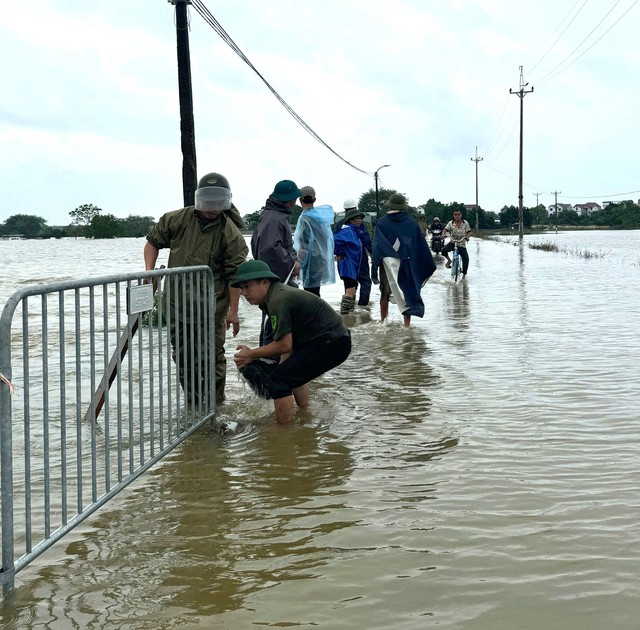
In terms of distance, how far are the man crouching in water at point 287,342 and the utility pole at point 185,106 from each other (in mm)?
8799

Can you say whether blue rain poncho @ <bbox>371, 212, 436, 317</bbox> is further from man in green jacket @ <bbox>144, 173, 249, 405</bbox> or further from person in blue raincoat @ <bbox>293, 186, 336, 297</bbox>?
man in green jacket @ <bbox>144, 173, 249, 405</bbox>

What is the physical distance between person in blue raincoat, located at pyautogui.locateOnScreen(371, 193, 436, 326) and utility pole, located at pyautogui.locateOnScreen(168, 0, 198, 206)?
12.6ft

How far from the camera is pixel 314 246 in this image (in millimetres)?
11172

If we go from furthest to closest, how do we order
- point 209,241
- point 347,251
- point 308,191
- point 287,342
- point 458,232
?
point 458,232, point 347,251, point 308,191, point 209,241, point 287,342

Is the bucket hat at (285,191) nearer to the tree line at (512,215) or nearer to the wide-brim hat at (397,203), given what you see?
the wide-brim hat at (397,203)

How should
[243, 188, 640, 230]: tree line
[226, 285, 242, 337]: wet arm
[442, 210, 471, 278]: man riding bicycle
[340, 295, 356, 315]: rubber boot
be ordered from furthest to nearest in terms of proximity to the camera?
1. [243, 188, 640, 230]: tree line
2. [442, 210, 471, 278]: man riding bicycle
3. [340, 295, 356, 315]: rubber boot
4. [226, 285, 242, 337]: wet arm

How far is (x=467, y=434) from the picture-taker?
20.9 feet

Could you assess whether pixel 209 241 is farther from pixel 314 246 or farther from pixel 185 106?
pixel 185 106

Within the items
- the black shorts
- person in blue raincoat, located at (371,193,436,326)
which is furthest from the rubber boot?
the black shorts

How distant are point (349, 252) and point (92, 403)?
11.1 meters

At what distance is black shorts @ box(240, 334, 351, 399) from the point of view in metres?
6.62

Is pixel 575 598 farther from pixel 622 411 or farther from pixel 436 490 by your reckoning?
pixel 622 411

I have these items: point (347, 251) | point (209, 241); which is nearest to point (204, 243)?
point (209, 241)

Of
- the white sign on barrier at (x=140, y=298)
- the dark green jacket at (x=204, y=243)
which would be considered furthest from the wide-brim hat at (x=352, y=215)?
the white sign on barrier at (x=140, y=298)
